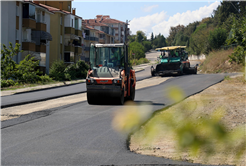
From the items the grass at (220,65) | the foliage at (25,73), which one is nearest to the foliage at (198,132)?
the foliage at (25,73)

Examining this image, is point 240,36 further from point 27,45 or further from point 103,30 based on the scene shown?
point 103,30

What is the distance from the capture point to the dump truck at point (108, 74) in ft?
49.9

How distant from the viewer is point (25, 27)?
42969 mm

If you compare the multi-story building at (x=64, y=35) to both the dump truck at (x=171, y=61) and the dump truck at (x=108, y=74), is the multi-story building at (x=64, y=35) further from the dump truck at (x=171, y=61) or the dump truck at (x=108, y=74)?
the dump truck at (x=108, y=74)

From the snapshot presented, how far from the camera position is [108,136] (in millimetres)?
9680

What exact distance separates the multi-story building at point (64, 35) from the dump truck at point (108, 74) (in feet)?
133

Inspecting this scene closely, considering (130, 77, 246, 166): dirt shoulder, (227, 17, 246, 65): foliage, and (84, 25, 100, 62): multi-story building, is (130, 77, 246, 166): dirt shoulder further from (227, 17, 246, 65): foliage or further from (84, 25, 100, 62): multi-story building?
(84, 25, 100, 62): multi-story building

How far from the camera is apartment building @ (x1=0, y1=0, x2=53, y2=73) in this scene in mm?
38719

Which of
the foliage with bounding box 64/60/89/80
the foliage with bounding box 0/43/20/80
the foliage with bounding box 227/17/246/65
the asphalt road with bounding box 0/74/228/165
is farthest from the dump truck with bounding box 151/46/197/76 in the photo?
the asphalt road with bounding box 0/74/228/165

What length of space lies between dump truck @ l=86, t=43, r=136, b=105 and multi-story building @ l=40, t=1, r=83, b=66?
1593 inches

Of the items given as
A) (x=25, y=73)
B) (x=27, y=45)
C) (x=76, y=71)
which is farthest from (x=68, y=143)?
(x=76, y=71)

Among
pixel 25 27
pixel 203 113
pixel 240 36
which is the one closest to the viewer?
pixel 203 113

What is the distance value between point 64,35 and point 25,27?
1688 cm

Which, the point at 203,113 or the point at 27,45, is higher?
the point at 27,45
